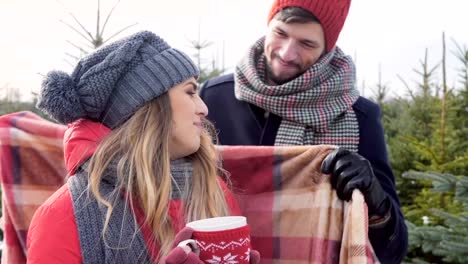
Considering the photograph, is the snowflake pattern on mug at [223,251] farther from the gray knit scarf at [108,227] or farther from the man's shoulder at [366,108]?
the man's shoulder at [366,108]

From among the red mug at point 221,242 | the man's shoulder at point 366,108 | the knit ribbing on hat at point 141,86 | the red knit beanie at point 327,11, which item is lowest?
the red mug at point 221,242

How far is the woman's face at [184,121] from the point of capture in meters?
1.88

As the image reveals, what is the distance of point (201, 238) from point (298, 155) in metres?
0.75

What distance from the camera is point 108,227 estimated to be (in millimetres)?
1705

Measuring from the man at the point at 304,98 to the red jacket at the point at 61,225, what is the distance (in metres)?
0.98

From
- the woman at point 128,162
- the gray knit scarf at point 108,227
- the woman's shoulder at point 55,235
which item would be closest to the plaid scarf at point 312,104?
the woman at point 128,162

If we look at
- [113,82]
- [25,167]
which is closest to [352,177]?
[113,82]

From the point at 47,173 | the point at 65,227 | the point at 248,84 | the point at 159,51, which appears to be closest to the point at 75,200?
the point at 65,227

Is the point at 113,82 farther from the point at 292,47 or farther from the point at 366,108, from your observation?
the point at 366,108

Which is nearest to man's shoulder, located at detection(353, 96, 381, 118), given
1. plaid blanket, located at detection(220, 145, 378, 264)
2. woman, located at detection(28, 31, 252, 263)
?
plaid blanket, located at detection(220, 145, 378, 264)

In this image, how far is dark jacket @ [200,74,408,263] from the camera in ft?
8.11

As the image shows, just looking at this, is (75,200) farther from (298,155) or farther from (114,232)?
(298,155)

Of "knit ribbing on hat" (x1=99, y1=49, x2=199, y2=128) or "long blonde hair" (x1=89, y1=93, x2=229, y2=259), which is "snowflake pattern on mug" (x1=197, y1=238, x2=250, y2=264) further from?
"knit ribbing on hat" (x1=99, y1=49, x2=199, y2=128)

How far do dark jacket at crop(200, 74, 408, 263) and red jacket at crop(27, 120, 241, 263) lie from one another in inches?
37.8
